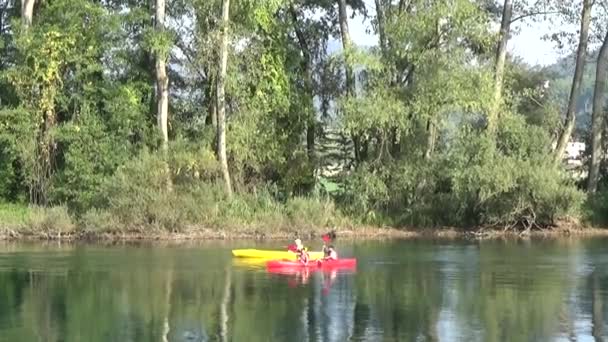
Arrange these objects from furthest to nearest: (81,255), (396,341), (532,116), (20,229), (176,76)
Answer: (532,116), (176,76), (20,229), (81,255), (396,341)

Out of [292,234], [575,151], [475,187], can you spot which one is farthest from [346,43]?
[575,151]

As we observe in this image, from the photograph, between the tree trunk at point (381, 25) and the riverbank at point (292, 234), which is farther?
the tree trunk at point (381, 25)

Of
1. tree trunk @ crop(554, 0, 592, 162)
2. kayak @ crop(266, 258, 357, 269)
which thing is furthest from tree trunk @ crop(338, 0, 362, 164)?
kayak @ crop(266, 258, 357, 269)

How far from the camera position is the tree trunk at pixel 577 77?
155 ft

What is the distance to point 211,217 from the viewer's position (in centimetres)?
4144

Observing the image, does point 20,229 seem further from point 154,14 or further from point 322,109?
point 322,109

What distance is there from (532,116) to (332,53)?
12203mm

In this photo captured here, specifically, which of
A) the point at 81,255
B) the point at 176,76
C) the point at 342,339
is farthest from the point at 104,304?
the point at 176,76

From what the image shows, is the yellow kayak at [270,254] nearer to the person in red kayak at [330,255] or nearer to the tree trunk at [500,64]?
the person in red kayak at [330,255]

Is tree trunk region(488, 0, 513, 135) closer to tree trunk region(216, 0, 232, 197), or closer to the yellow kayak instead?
tree trunk region(216, 0, 232, 197)

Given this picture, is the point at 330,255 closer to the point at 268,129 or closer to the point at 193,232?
the point at 193,232

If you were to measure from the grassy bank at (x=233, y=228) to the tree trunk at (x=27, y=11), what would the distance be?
854 cm

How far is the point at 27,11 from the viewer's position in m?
44.9

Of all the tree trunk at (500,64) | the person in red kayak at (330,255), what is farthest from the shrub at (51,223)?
the tree trunk at (500,64)
